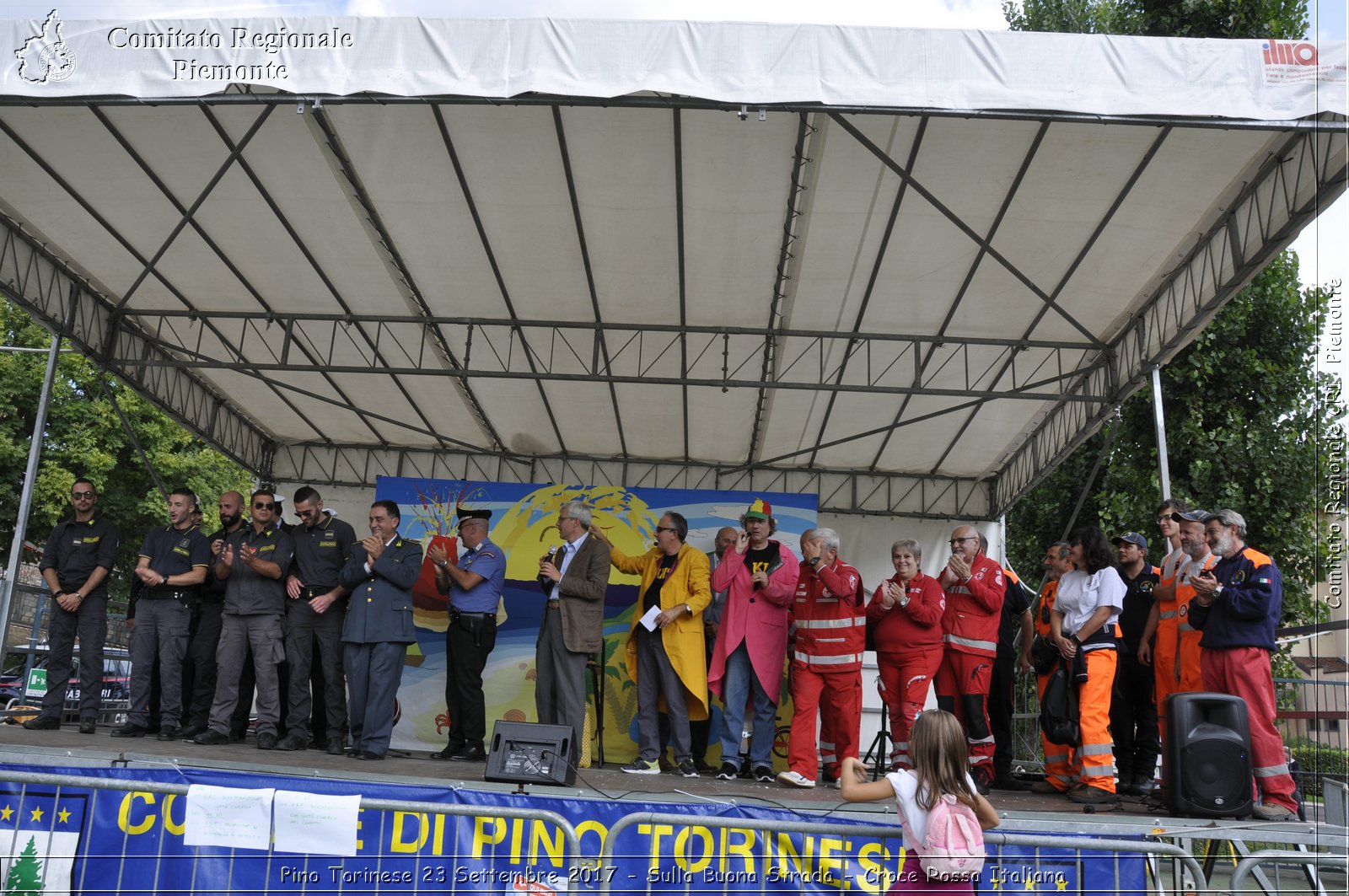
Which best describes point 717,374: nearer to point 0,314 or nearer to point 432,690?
point 432,690

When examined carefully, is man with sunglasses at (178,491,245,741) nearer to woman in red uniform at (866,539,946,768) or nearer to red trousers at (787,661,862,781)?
red trousers at (787,661,862,781)

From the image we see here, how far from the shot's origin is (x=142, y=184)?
306 inches

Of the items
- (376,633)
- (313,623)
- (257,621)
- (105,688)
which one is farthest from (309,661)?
(105,688)

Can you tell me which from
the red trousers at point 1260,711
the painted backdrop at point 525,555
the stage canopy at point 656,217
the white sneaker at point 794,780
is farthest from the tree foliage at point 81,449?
the red trousers at point 1260,711

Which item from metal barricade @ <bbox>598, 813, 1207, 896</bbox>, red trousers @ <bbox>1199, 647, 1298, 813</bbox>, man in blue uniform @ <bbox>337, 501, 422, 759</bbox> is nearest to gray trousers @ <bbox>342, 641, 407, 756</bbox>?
man in blue uniform @ <bbox>337, 501, 422, 759</bbox>

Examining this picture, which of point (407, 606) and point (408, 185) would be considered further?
point (408, 185)

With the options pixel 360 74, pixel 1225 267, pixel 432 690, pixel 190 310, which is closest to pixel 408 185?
pixel 360 74

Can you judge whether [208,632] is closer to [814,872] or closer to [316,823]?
[316,823]

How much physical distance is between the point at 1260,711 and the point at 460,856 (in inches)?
169

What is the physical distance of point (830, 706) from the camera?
22.0 ft

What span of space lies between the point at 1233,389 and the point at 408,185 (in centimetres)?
1293

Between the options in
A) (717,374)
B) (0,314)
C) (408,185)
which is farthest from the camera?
(0,314)

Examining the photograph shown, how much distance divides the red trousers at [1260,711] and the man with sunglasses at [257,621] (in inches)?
234

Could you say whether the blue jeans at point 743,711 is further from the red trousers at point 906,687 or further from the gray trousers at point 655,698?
the red trousers at point 906,687
